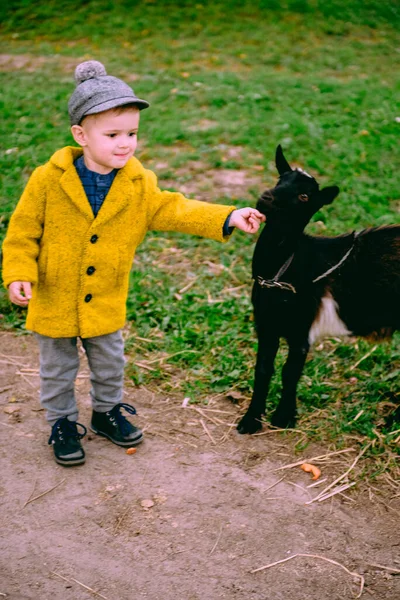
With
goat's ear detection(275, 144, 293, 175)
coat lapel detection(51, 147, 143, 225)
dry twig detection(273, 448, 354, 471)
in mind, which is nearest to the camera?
coat lapel detection(51, 147, 143, 225)

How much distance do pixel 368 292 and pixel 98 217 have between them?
5.51 feet

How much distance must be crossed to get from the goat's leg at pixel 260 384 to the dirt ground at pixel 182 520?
0.27 ft

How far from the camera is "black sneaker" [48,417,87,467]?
136 inches

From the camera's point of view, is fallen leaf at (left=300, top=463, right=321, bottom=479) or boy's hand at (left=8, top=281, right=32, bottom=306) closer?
boy's hand at (left=8, top=281, right=32, bottom=306)

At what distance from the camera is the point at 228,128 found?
772 cm

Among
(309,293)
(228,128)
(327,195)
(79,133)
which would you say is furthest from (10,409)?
(228,128)

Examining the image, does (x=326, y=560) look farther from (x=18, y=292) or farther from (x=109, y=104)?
(x=109, y=104)

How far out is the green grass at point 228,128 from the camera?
443 centimetres

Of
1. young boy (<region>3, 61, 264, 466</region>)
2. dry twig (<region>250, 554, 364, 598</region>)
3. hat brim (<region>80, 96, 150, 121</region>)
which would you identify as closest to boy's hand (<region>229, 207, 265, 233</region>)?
young boy (<region>3, 61, 264, 466</region>)

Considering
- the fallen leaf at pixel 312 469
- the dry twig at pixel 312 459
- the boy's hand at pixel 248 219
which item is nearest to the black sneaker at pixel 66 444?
the dry twig at pixel 312 459

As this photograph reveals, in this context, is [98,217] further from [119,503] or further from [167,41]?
[167,41]

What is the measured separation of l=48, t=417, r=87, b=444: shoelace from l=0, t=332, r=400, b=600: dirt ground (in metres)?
0.14

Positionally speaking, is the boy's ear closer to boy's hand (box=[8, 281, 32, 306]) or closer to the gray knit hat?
the gray knit hat

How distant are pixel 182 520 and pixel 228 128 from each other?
554 centimetres
